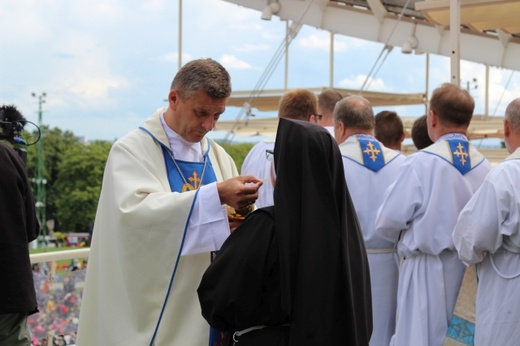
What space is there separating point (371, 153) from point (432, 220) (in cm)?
92

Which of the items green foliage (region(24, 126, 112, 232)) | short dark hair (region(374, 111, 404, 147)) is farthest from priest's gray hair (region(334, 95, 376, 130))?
green foliage (region(24, 126, 112, 232))

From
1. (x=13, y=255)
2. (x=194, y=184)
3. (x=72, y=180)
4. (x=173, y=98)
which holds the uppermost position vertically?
(x=173, y=98)

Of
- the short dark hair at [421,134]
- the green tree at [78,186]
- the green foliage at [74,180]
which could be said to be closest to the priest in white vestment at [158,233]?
the short dark hair at [421,134]

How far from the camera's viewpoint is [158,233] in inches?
131

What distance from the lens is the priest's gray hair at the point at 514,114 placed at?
459 cm

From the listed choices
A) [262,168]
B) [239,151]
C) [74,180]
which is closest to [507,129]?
[262,168]

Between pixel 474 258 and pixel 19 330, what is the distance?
8.55ft

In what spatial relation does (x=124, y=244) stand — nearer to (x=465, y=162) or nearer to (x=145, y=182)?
(x=145, y=182)

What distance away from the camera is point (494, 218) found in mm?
4398

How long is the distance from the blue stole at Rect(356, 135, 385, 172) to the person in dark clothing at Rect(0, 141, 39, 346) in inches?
88.8

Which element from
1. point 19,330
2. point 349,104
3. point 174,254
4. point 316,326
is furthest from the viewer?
point 349,104

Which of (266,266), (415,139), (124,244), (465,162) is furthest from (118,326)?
(415,139)

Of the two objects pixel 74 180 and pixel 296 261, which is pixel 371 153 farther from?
pixel 74 180

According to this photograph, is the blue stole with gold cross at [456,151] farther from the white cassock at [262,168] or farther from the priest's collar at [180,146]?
the priest's collar at [180,146]
